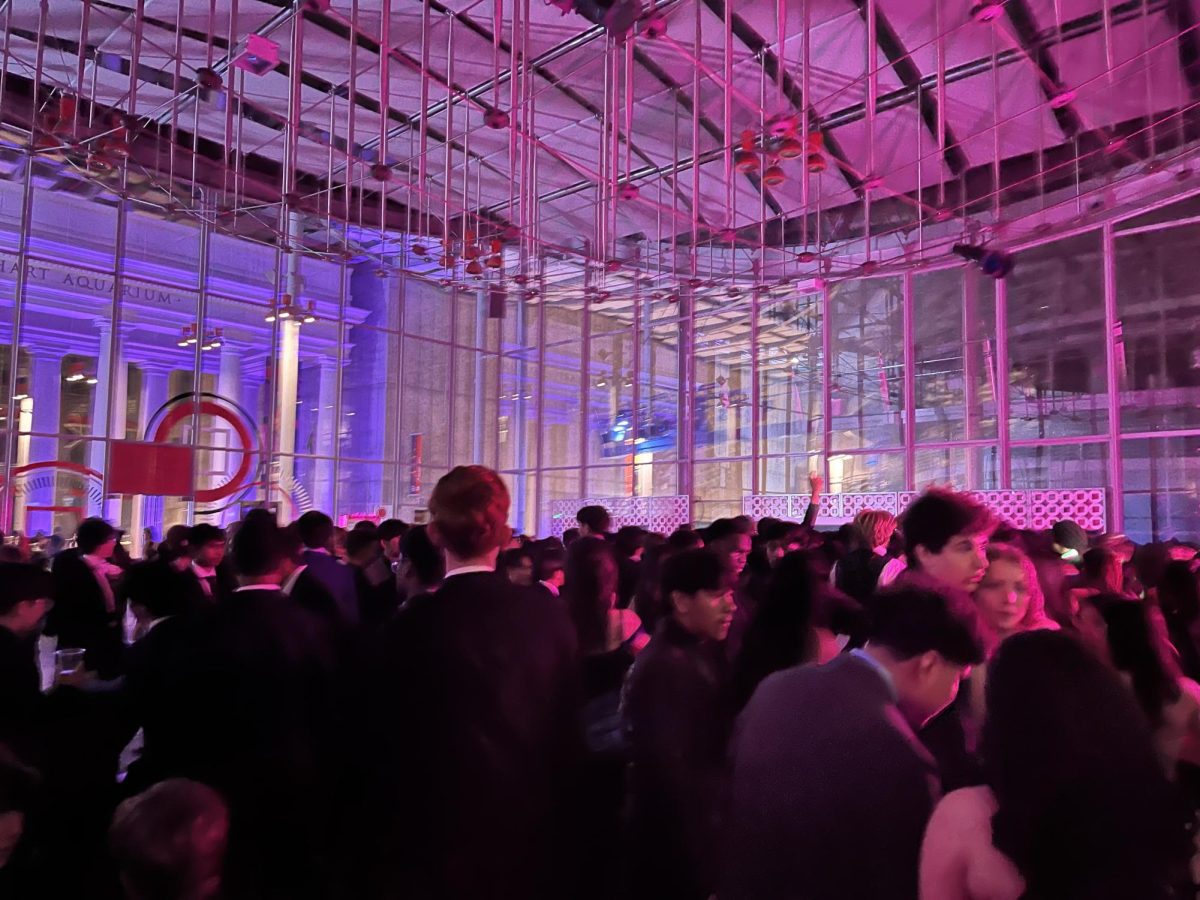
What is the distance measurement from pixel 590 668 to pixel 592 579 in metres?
0.36

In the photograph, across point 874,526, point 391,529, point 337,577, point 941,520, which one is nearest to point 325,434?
point 391,529

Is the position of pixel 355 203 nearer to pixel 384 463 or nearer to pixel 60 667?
pixel 384 463

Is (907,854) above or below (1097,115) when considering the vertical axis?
below

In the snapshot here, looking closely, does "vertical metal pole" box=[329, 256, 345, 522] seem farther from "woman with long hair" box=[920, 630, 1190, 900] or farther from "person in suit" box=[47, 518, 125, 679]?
"woman with long hair" box=[920, 630, 1190, 900]

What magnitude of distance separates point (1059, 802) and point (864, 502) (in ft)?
42.8

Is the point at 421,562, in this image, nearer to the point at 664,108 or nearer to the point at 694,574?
the point at 694,574

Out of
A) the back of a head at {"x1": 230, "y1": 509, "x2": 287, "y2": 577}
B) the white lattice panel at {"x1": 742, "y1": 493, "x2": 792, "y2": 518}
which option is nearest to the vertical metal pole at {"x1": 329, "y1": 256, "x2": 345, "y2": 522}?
the white lattice panel at {"x1": 742, "y1": 493, "x2": 792, "y2": 518}

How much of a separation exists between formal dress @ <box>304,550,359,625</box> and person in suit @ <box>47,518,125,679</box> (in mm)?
1154

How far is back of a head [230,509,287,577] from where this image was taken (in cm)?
260

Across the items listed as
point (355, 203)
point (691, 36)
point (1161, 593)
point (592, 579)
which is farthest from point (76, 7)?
point (1161, 593)

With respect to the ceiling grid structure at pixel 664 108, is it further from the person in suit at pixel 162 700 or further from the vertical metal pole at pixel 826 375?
the person in suit at pixel 162 700

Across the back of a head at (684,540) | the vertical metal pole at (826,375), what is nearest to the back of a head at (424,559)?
the back of a head at (684,540)

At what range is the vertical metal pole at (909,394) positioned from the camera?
14227 millimetres

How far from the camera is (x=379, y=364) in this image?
18297 mm
